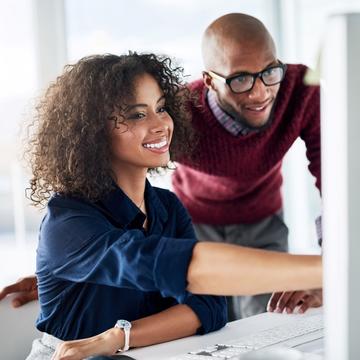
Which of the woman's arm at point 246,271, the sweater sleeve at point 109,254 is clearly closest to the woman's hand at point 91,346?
the sweater sleeve at point 109,254

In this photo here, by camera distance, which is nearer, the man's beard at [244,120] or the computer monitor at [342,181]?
the computer monitor at [342,181]

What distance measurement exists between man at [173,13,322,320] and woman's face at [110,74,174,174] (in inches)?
16.0

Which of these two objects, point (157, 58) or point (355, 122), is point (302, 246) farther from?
point (355, 122)

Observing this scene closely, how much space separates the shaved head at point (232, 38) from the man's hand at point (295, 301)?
666 mm

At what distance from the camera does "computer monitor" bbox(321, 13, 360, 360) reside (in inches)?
29.6

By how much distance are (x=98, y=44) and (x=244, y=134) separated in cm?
199

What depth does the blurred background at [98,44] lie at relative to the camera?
3.26m

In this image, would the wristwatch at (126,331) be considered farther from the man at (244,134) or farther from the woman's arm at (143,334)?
the man at (244,134)

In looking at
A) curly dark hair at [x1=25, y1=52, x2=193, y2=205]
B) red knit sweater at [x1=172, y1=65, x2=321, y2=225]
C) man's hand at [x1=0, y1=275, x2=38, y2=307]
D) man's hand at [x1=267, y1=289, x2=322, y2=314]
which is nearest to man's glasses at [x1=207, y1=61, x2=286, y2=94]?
red knit sweater at [x1=172, y1=65, x2=321, y2=225]

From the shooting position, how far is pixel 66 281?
1.36m

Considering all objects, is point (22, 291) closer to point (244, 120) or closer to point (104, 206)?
point (104, 206)

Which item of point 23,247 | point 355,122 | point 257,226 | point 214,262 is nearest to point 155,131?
point 214,262

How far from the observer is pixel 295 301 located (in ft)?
4.84

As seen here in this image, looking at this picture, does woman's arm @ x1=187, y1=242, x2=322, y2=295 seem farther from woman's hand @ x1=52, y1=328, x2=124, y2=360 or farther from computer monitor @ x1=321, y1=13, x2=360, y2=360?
woman's hand @ x1=52, y1=328, x2=124, y2=360
